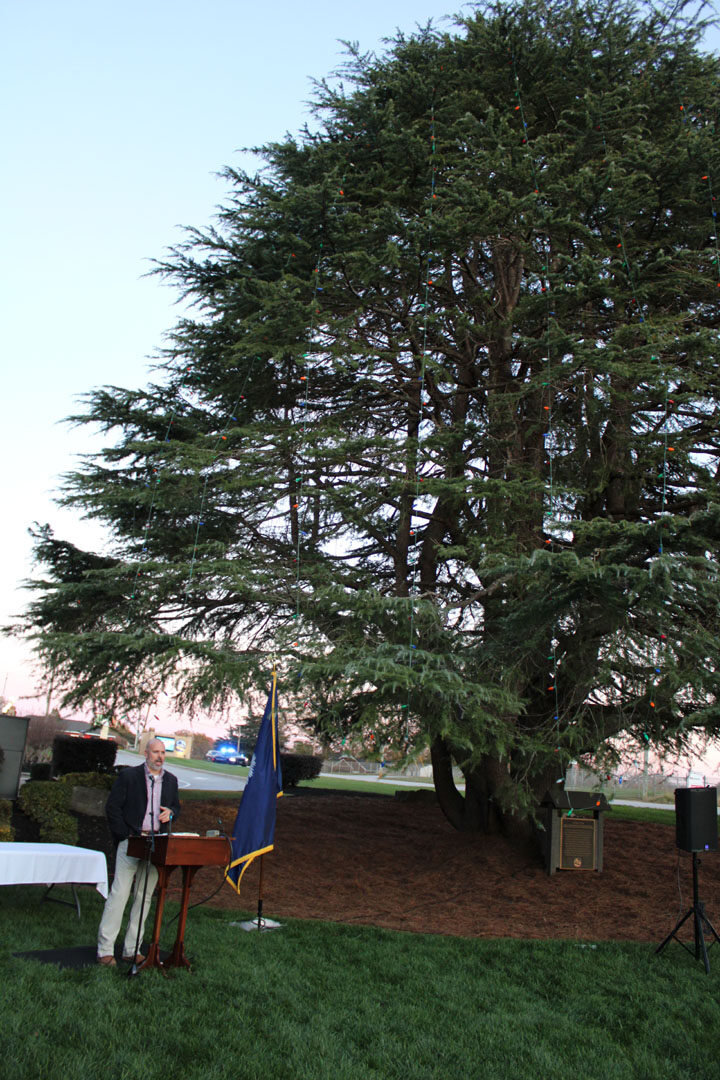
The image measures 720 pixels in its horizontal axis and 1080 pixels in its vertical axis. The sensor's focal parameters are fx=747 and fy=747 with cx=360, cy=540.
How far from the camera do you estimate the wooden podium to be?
542 cm

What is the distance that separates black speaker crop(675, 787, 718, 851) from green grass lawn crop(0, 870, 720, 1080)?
3.19 feet

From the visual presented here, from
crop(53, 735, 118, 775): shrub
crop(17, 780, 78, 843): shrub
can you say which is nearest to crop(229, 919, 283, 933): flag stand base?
crop(17, 780, 78, 843): shrub

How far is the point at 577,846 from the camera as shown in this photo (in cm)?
994

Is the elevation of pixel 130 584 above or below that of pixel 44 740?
above

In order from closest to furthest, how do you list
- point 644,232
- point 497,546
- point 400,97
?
point 497,546 → point 644,232 → point 400,97

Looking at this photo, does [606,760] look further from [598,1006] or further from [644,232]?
[644,232]

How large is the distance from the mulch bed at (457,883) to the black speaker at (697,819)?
1342 mm

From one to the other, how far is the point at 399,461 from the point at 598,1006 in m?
6.29

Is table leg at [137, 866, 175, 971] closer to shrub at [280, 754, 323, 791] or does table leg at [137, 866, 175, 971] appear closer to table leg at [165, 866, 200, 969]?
table leg at [165, 866, 200, 969]

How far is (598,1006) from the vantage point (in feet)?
17.6

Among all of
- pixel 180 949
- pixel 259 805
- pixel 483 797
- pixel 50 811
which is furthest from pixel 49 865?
pixel 483 797

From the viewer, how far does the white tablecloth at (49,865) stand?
5.93m

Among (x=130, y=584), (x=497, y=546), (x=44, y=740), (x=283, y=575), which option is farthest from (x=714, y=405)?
(x=44, y=740)

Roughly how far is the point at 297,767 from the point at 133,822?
54.5 feet
